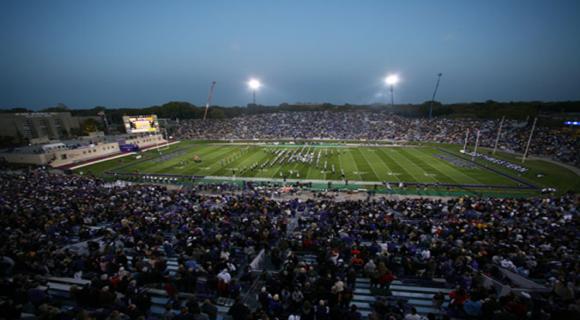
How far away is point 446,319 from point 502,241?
8440 millimetres

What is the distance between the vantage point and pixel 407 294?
827 cm

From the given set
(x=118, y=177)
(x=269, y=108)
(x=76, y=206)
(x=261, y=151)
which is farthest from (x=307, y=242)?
(x=269, y=108)

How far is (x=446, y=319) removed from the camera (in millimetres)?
6000

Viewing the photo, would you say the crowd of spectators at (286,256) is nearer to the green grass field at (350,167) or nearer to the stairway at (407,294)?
the stairway at (407,294)

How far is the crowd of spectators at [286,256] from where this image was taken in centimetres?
671

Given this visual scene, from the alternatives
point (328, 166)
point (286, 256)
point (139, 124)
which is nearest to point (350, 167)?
point (328, 166)

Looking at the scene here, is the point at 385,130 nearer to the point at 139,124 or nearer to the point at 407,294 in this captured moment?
the point at 139,124

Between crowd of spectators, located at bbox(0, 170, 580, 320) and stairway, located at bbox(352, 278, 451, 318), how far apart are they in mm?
355

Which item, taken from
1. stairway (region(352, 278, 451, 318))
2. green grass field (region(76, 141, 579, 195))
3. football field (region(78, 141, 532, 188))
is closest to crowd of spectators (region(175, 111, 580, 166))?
green grass field (region(76, 141, 579, 195))

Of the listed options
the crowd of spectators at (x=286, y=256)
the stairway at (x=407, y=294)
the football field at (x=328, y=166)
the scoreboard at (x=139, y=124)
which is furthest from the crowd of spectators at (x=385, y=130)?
the stairway at (x=407, y=294)

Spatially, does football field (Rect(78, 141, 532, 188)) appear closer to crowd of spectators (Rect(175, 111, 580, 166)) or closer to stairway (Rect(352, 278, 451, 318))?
crowd of spectators (Rect(175, 111, 580, 166))

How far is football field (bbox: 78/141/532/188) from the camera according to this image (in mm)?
34531

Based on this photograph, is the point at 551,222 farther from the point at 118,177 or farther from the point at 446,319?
the point at 118,177

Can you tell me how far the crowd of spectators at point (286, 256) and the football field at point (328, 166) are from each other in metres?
15.3
